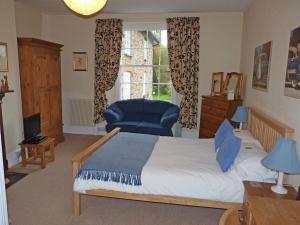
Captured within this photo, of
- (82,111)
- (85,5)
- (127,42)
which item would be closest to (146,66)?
(127,42)

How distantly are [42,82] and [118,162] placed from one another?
2734mm

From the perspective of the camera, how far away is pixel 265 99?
340 centimetres

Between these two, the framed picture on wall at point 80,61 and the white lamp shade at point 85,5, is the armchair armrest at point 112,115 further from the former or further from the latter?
the white lamp shade at point 85,5

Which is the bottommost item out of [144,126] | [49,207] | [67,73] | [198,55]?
[49,207]

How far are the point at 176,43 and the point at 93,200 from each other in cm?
362

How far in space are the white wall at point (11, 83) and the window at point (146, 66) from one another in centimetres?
235

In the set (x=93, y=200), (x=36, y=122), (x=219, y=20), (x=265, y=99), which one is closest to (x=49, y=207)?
(x=93, y=200)

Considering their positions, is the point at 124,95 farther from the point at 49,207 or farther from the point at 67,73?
the point at 49,207

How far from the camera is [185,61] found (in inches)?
211

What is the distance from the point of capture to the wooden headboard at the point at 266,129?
250cm

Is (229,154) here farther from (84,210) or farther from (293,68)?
(84,210)

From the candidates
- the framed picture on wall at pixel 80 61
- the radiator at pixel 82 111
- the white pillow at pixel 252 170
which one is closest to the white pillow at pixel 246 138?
the white pillow at pixel 252 170

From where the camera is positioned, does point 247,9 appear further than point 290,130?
Yes

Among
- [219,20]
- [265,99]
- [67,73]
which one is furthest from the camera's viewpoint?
[67,73]
